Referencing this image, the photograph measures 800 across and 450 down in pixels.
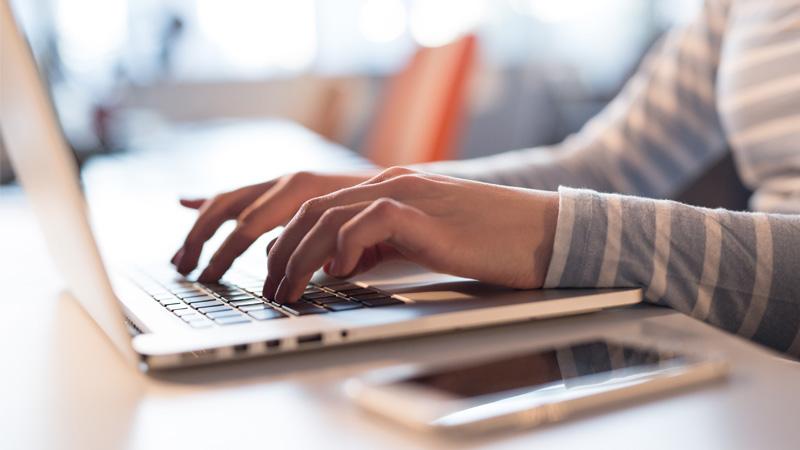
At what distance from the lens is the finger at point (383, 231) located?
0.56 meters

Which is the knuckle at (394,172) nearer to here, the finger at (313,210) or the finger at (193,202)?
the finger at (313,210)

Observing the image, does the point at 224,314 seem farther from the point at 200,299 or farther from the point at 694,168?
the point at 694,168

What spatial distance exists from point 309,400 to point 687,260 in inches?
12.1

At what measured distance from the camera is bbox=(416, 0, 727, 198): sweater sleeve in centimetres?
124

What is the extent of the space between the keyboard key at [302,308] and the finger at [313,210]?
0.08ft

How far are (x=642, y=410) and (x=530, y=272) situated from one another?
0.19 metres

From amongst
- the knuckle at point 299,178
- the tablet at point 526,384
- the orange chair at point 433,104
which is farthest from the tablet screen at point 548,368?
the orange chair at point 433,104

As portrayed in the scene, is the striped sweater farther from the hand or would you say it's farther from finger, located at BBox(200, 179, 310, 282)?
finger, located at BBox(200, 179, 310, 282)

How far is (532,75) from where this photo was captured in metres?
4.67

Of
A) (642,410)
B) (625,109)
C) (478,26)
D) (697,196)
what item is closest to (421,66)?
(697,196)

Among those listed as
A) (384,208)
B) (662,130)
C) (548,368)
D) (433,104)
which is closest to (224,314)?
(384,208)

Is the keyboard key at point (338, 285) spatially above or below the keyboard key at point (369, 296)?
below

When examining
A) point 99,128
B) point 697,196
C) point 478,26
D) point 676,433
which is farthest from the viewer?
point 478,26

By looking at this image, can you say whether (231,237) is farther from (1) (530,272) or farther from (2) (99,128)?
(2) (99,128)
